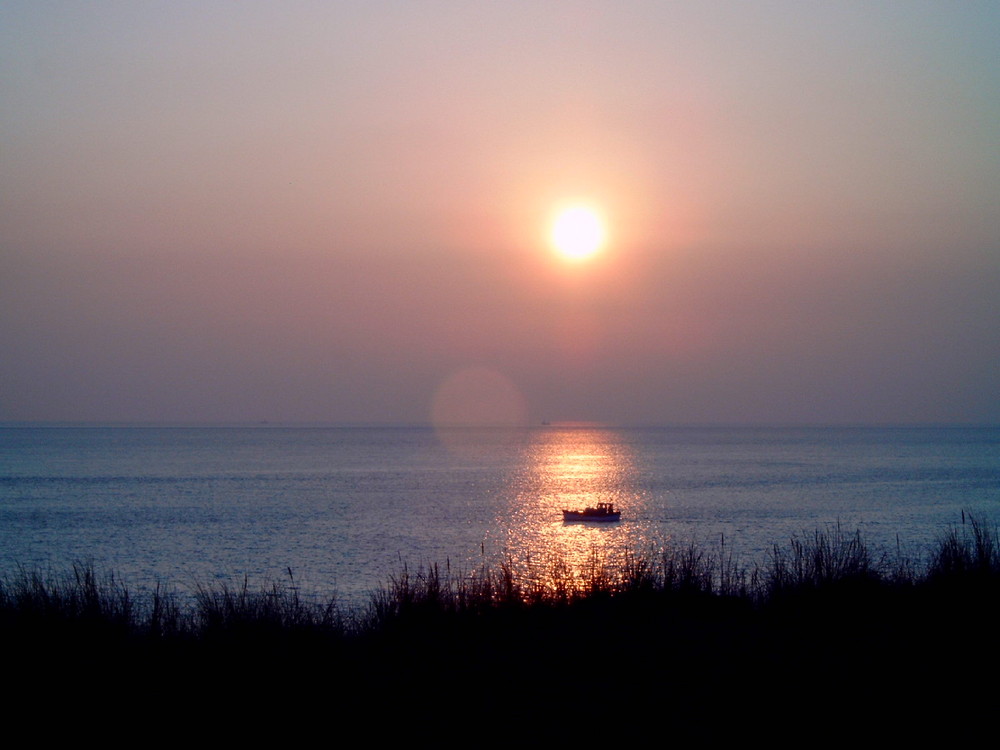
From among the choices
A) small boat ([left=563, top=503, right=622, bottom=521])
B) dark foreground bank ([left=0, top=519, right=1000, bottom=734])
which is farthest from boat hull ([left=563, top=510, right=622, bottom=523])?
dark foreground bank ([left=0, top=519, right=1000, bottom=734])

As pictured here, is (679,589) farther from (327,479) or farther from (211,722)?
(327,479)

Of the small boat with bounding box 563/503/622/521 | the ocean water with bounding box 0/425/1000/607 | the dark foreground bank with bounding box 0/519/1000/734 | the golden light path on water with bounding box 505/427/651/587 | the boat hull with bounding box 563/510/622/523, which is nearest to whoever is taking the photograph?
the dark foreground bank with bounding box 0/519/1000/734

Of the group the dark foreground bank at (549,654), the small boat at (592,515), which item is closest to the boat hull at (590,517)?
the small boat at (592,515)

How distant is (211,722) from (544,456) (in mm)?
164715

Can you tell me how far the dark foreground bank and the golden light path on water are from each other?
1892 millimetres

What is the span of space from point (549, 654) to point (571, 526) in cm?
4831

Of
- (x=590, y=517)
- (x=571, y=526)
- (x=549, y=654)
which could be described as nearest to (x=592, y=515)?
(x=590, y=517)

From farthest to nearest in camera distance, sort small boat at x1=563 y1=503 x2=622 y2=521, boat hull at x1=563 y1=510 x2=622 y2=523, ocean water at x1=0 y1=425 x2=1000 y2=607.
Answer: small boat at x1=563 y1=503 x2=622 y2=521 < boat hull at x1=563 y1=510 x2=622 y2=523 < ocean water at x1=0 y1=425 x2=1000 y2=607

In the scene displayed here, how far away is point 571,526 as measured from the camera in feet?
186

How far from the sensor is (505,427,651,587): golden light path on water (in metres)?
16.4

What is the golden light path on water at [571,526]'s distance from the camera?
53.9 ft

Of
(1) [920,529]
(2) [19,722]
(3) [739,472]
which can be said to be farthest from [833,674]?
(3) [739,472]

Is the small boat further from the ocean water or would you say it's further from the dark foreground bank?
the dark foreground bank

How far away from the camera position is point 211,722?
Answer: 7.35 metres
